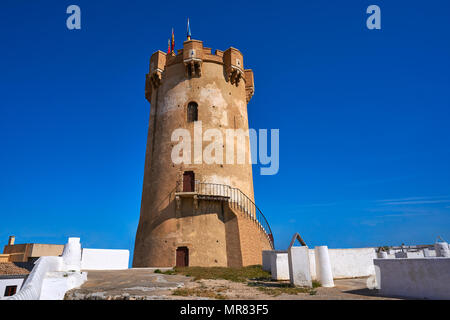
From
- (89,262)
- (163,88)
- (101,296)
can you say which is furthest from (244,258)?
(163,88)

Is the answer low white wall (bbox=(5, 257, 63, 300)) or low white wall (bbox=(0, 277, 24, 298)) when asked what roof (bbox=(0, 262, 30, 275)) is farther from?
low white wall (bbox=(5, 257, 63, 300))

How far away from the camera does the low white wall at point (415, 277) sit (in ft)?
22.7

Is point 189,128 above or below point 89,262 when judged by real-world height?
above

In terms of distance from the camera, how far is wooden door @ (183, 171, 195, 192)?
19.2 metres

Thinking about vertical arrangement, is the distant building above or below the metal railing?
below

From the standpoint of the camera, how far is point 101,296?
7.34 m

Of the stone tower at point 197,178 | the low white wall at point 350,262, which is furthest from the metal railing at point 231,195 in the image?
the low white wall at point 350,262

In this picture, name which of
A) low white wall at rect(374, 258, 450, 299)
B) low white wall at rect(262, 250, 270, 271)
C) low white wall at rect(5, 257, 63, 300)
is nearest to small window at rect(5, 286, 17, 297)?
low white wall at rect(5, 257, 63, 300)

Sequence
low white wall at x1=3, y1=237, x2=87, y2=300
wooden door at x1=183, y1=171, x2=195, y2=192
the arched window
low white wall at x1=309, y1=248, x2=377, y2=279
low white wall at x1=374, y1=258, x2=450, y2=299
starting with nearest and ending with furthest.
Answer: low white wall at x1=374, y1=258, x2=450, y2=299
low white wall at x1=3, y1=237, x2=87, y2=300
low white wall at x1=309, y1=248, x2=377, y2=279
wooden door at x1=183, y1=171, x2=195, y2=192
the arched window

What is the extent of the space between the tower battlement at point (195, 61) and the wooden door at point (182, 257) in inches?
483

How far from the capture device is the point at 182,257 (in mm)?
17797
